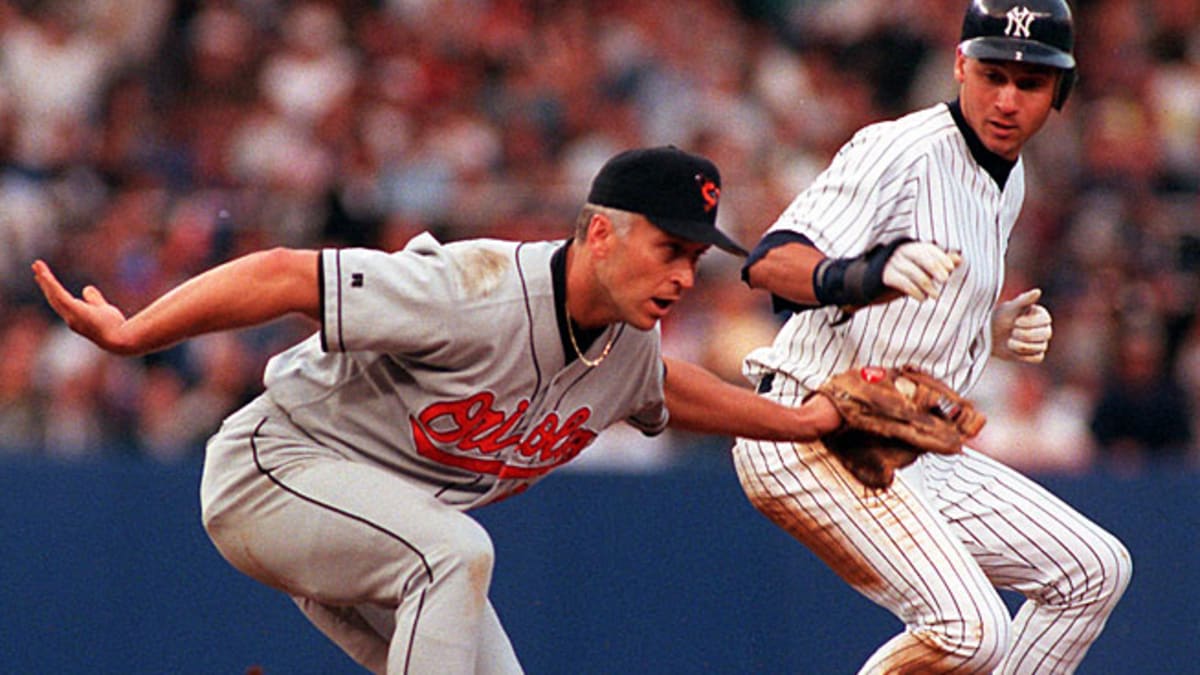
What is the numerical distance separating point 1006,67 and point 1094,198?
15.4 ft

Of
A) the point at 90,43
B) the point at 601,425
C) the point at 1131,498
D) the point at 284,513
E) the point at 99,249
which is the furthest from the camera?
the point at 90,43

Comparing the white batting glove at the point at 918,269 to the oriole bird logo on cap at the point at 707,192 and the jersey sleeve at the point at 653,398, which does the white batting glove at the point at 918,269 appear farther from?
the jersey sleeve at the point at 653,398

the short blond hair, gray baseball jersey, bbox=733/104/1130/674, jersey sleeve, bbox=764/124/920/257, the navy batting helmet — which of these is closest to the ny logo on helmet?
the navy batting helmet

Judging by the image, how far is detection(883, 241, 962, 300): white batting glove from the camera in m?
4.39

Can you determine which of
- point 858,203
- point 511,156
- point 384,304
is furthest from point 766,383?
point 511,156

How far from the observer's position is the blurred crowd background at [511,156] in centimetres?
842

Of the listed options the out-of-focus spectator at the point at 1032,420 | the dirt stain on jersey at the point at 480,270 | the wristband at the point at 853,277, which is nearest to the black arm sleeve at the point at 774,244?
the wristband at the point at 853,277

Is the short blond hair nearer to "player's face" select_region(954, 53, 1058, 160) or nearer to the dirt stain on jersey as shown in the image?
the dirt stain on jersey

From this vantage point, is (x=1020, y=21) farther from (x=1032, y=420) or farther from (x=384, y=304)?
(x=1032, y=420)

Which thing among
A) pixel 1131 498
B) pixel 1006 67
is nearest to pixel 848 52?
pixel 1131 498

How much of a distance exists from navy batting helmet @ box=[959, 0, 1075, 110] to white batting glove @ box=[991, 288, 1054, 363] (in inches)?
22.7

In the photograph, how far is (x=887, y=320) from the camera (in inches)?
199

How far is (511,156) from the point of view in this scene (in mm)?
10039

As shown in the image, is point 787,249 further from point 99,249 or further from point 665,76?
point 665,76
